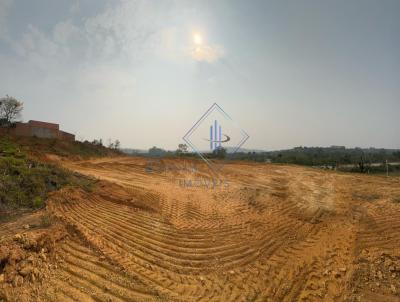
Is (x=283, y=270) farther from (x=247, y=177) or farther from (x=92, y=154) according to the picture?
(x=92, y=154)

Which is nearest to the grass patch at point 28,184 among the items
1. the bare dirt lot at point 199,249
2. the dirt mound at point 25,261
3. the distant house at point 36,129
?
the bare dirt lot at point 199,249

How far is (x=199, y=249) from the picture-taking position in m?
5.31

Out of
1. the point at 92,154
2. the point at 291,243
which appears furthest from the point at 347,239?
the point at 92,154

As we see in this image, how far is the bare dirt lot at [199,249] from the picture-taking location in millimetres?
3764

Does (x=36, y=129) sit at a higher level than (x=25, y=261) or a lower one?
higher

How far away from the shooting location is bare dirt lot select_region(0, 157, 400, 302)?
148 inches

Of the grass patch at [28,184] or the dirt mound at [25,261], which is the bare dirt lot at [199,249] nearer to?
the dirt mound at [25,261]

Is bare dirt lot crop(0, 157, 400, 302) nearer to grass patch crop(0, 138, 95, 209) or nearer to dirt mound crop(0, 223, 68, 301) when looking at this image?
dirt mound crop(0, 223, 68, 301)

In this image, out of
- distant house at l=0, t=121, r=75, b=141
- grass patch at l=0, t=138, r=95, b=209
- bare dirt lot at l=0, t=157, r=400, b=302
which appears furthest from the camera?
distant house at l=0, t=121, r=75, b=141

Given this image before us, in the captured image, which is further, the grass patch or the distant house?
the distant house

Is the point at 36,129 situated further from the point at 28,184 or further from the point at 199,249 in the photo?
the point at 199,249

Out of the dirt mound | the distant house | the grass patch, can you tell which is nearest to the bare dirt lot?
the dirt mound

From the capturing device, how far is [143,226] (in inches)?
236

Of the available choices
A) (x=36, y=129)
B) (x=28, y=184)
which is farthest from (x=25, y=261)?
(x=36, y=129)
